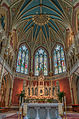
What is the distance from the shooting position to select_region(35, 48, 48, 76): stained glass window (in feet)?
86.5

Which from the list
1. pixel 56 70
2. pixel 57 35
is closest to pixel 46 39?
pixel 57 35

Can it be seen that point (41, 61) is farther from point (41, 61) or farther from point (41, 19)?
point (41, 19)

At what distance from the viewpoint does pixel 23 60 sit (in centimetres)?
2608

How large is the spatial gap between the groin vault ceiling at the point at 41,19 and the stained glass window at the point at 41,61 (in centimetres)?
317

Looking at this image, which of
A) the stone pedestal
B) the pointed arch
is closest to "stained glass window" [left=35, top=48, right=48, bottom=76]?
the pointed arch

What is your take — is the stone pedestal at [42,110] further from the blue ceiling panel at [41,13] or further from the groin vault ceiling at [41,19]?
the blue ceiling panel at [41,13]

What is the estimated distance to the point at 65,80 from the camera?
2233 cm

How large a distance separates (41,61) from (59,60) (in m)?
4.69

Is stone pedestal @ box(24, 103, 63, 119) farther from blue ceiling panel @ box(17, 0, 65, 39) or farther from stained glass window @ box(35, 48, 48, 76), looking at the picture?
blue ceiling panel @ box(17, 0, 65, 39)

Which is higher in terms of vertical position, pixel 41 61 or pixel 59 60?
pixel 41 61

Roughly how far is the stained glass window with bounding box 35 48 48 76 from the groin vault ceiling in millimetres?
3174

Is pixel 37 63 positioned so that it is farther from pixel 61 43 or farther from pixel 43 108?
pixel 43 108

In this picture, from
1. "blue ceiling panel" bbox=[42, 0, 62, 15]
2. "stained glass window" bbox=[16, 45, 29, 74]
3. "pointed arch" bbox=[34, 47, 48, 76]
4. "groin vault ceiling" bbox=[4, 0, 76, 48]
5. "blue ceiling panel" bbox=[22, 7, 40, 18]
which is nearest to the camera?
"groin vault ceiling" bbox=[4, 0, 76, 48]

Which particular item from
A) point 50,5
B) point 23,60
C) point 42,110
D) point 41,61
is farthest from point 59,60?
point 42,110
